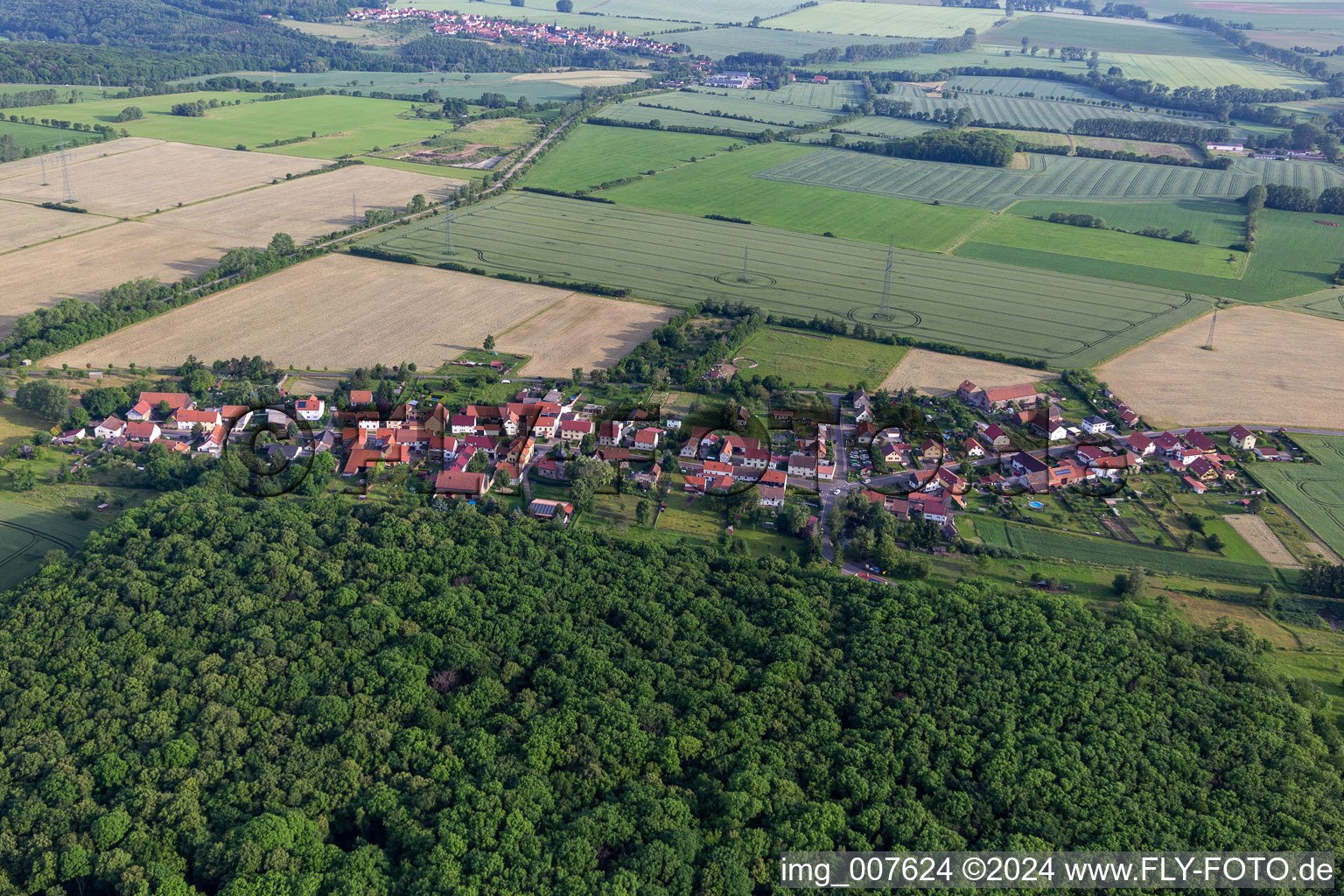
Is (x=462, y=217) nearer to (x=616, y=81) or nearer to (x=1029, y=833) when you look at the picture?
(x=1029, y=833)

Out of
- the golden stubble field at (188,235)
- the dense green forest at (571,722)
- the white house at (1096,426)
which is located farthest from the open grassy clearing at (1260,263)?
the golden stubble field at (188,235)

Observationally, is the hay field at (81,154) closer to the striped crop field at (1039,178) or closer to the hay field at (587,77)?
the hay field at (587,77)

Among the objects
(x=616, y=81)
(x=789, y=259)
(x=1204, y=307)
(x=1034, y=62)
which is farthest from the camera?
(x=1034, y=62)

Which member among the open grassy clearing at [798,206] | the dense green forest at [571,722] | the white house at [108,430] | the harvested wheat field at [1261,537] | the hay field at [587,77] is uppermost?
the hay field at [587,77]

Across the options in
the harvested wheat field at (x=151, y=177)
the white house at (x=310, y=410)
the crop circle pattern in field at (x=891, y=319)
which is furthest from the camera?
the harvested wheat field at (x=151, y=177)

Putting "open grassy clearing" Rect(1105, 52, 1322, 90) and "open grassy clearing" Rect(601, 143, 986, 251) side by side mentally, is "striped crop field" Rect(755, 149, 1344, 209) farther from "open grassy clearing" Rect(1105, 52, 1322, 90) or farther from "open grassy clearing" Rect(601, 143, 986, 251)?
"open grassy clearing" Rect(1105, 52, 1322, 90)

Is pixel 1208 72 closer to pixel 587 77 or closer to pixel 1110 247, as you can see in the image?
pixel 587 77

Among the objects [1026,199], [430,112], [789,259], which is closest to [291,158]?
[430,112]
